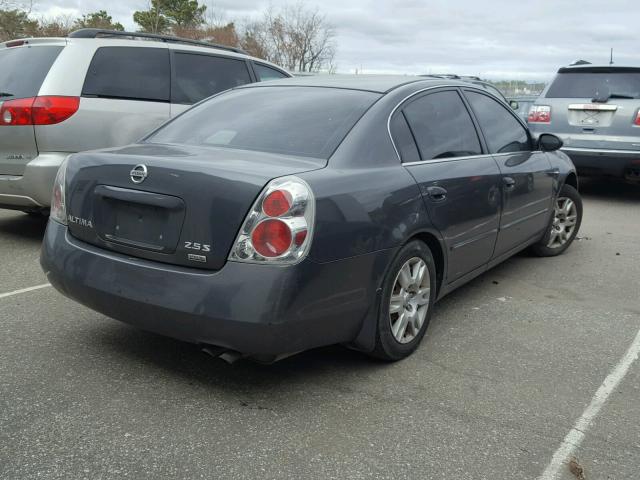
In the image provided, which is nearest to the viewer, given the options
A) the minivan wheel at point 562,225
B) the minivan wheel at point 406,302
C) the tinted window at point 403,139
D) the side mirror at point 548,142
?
the minivan wheel at point 406,302

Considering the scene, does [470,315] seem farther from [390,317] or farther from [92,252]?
[92,252]

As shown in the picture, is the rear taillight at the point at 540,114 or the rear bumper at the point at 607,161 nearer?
the rear bumper at the point at 607,161

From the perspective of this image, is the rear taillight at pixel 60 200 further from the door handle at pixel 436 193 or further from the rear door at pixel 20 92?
the rear door at pixel 20 92

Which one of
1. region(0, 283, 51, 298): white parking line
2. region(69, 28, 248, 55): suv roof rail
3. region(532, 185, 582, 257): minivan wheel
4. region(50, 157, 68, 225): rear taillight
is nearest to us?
region(50, 157, 68, 225): rear taillight

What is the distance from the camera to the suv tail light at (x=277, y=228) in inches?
111

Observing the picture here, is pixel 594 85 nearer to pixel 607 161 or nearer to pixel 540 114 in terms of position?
pixel 540 114

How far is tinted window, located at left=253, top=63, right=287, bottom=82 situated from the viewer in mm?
7629

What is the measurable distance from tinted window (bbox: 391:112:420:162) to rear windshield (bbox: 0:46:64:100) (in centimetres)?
340

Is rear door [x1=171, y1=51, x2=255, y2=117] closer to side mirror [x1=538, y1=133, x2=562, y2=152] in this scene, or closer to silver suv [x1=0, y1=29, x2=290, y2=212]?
silver suv [x1=0, y1=29, x2=290, y2=212]

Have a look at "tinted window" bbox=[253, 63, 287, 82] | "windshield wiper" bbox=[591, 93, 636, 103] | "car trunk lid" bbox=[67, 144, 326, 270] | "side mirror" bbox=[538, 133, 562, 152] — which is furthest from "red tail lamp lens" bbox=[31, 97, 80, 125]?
"windshield wiper" bbox=[591, 93, 636, 103]

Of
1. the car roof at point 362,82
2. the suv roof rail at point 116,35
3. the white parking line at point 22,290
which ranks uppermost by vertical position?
the suv roof rail at point 116,35

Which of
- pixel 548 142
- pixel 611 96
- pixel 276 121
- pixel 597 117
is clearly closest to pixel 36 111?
pixel 276 121

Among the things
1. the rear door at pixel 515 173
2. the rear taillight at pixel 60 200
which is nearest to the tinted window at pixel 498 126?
the rear door at pixel 515 173

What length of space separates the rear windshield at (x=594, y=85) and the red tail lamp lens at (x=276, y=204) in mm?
7417
